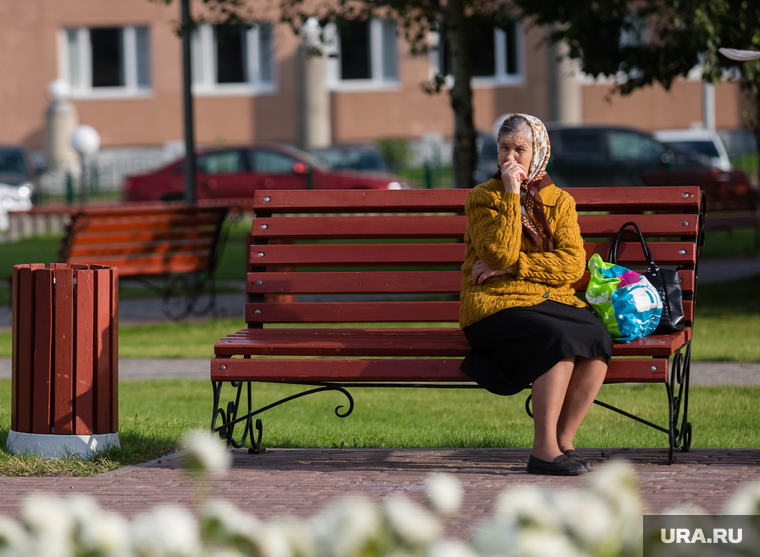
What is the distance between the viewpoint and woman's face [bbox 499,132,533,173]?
15.2ft

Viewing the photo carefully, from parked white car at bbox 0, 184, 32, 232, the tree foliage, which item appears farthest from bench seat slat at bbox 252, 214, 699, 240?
parked white car at bbox 0, 184, 32, 232

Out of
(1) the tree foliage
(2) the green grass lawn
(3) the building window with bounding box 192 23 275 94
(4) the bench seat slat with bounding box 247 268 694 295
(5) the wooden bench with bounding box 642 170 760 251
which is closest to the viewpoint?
(2) the green grass lawn

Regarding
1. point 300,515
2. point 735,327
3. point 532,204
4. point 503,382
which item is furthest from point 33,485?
point 735,327

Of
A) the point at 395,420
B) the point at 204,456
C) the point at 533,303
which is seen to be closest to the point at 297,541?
the point at 204,456

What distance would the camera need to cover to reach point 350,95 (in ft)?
115

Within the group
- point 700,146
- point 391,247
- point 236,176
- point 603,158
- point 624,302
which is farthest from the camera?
point 700,146

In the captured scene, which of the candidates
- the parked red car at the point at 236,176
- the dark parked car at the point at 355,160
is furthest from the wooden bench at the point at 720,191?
the dark parked car at the point at 355,160

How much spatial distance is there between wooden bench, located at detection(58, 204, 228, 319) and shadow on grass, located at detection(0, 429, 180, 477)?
4.84 metres

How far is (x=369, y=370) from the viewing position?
460cm

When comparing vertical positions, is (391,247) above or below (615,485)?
above

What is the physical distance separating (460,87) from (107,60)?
26.0 meters

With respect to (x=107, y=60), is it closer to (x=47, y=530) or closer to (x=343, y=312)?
(x=343, y=312)

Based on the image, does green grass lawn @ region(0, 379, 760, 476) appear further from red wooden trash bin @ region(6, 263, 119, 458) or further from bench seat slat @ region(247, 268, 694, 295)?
bench seat slat @ region(247, 268, 694, 295)

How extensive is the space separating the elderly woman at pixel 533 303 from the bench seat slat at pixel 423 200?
0.62m
